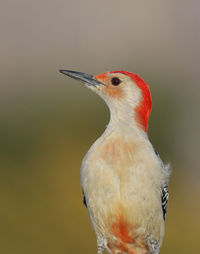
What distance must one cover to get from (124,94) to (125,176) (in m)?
1.14

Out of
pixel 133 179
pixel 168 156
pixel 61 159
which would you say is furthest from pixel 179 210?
pixel 133 179

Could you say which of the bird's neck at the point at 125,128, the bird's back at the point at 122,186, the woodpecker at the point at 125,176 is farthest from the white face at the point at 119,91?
the bird's back at the point at 122,186

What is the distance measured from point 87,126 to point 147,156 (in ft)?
32.5

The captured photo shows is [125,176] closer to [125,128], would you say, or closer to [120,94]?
[125,128]

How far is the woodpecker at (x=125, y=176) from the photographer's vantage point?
699cm

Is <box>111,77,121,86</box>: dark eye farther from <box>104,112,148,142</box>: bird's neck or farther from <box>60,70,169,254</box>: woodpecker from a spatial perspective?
<box>104,112,148,142</box>: bird's neck

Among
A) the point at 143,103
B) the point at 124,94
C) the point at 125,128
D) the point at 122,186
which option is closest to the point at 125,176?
the point at 122,186

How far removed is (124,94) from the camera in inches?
299

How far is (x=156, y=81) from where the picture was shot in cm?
2231

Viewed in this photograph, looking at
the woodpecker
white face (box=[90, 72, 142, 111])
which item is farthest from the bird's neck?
white face (box=[90, 72, 142, 111])

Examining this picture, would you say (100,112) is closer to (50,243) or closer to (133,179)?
(50,243)

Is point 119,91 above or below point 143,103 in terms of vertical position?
above

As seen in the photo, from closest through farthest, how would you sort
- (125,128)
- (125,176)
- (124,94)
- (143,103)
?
(125,176) < (125,128) < (143,103) < (124,94)

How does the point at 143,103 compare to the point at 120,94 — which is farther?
the point at 120,94
